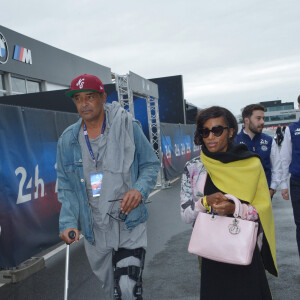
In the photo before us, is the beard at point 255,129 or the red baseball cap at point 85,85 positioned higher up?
the red baseball cap at point 85,85

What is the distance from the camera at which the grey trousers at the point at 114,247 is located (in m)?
2.80

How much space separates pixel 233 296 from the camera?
2506 mm

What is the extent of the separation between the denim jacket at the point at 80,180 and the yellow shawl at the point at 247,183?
552 millimetres

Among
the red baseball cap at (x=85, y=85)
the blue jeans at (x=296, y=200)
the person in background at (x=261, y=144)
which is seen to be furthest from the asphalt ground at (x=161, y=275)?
the red baseball cap at (x=85, y=85)

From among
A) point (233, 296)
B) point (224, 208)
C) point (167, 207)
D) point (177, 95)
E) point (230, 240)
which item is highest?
point (177, 95)

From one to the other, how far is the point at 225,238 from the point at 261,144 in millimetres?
2924

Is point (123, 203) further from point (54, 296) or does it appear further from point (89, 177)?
point (54, 296)

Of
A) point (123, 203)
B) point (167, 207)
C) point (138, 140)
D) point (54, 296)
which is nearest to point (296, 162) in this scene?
point (138, 140)

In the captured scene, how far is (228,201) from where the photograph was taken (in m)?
2.41

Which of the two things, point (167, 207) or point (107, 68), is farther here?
point (107, 68)

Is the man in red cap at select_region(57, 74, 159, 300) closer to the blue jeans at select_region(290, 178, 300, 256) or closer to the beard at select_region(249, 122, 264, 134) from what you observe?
the blue jeans at select_region(290, 178, 300, 256)

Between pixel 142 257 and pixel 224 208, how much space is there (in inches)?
35.7

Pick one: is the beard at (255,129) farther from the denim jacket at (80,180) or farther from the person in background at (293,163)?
the denim jacket at (80,180)

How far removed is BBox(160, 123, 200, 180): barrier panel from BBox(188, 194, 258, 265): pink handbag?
475 inches
